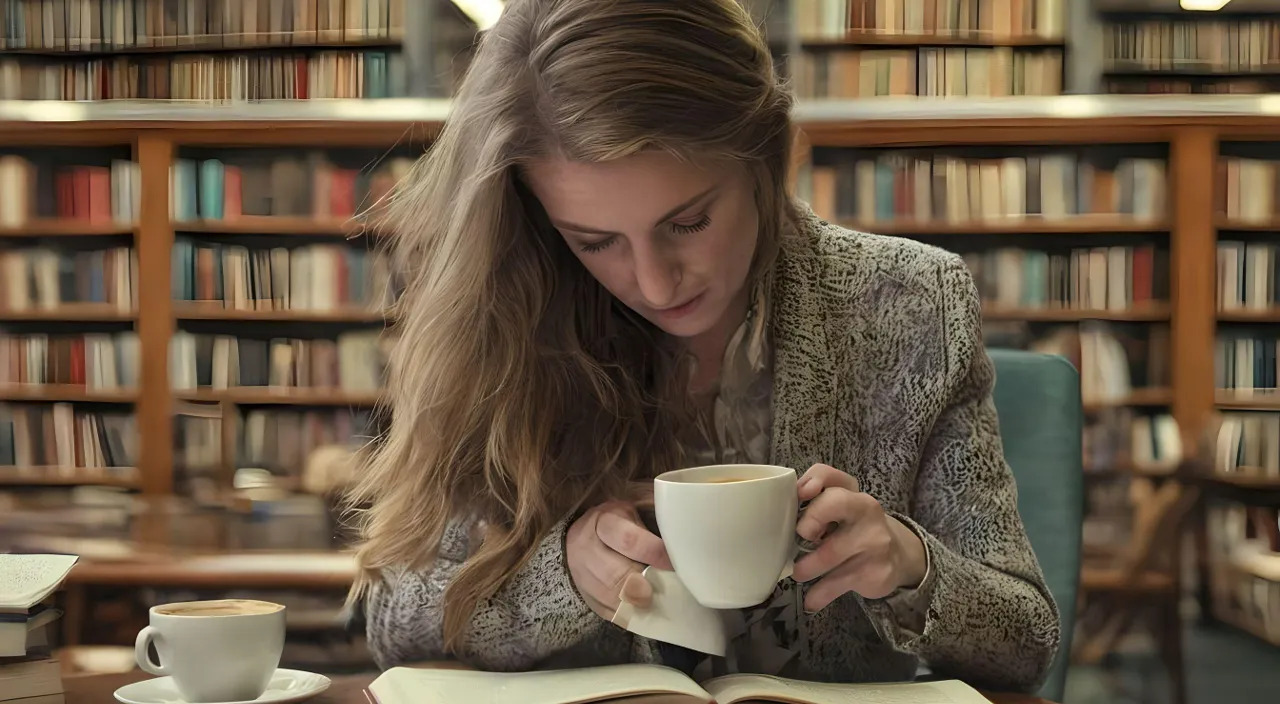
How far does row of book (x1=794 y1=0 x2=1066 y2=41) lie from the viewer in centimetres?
320

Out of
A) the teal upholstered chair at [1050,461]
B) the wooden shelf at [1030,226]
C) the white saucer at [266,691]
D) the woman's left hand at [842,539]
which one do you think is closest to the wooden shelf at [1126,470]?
the wooden shelf at [1030,226]

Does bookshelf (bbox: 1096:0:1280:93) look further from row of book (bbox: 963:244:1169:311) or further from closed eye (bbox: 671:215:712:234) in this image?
closed eye (bbox: 671:215:712:234)

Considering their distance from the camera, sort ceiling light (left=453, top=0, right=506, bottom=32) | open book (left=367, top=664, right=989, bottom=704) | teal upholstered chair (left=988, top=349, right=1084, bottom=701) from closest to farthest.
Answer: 1. open book (left=367, top=664, right=989, bottom=704)
2. teal upholstered chair (left=988, top=349, right=1084, bottom=701)
3. ceiling light (left=453, top=0, right=506, bottom=32)

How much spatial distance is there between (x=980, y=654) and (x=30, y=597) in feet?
2.06

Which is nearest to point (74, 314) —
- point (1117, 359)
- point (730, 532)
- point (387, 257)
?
point (387, 257)

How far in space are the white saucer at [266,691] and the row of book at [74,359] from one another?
2886 millimetres

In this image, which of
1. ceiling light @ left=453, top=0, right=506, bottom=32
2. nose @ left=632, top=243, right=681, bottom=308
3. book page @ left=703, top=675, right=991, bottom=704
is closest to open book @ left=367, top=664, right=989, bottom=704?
book page @ left=703, top=675, right=991, bottom=704

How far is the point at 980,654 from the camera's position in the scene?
32.1 inches

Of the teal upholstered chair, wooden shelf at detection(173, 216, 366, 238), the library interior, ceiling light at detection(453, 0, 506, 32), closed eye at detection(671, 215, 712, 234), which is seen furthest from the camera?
wooden shelf at detection(173, 216, 366, 238)

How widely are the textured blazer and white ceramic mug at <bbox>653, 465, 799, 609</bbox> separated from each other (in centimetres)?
15

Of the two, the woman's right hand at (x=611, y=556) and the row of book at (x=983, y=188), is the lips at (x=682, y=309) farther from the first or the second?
the row of book at (x=983, y=188)

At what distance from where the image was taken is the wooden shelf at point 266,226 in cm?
341

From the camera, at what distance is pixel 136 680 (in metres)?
0.76

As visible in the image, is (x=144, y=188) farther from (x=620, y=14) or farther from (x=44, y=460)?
(x=620, y=14)
